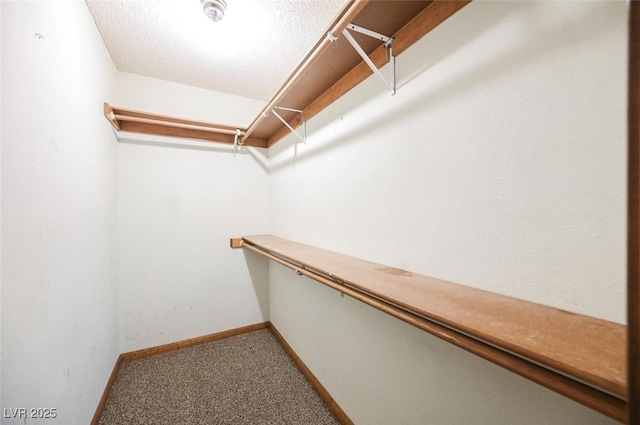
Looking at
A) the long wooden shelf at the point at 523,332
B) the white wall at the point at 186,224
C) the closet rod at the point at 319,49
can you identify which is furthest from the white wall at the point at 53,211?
the long wooden shelf at the point at 523,332

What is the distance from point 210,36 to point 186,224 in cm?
146

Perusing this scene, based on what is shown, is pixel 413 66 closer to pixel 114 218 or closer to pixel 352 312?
pixel 352 312

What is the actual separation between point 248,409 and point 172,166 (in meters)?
1.91

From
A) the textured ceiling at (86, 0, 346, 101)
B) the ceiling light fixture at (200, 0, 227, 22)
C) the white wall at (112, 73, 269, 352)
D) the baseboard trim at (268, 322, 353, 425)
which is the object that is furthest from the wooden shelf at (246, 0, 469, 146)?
the baseboard trim at (268, 322, 353, 425)

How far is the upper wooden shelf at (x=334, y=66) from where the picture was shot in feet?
2.72

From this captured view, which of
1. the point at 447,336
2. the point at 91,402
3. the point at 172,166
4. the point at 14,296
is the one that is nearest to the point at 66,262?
the point at 14,296

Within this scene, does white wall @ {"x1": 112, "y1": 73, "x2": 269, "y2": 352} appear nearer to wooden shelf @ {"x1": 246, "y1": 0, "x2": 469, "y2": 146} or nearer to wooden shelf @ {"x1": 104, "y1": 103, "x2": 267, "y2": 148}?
wooden shelf @ {"x1": 104, "y1": 103, "x2": 267, "y2": 148}

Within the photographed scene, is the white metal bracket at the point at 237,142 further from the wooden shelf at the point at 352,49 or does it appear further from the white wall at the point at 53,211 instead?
the white wall at the point at 53,211

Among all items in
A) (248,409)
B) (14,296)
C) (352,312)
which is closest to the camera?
(14,296)

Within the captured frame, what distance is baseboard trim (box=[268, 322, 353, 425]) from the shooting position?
1308mm

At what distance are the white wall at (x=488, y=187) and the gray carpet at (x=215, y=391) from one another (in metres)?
0.40

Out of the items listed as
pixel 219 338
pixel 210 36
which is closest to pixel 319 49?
pixel 210 36

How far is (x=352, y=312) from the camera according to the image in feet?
4.06

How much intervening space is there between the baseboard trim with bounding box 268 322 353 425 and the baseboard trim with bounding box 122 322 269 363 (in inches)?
14.6
